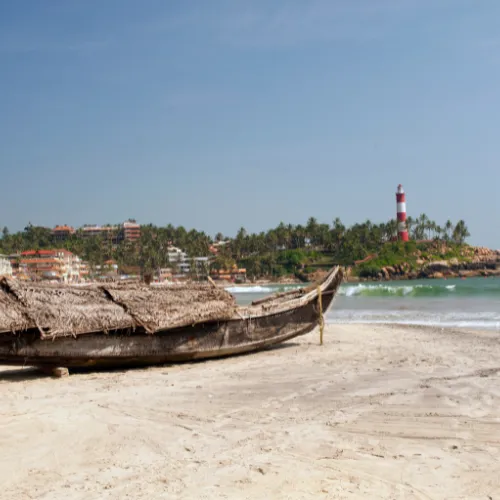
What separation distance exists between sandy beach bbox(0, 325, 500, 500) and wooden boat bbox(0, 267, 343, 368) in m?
0.41

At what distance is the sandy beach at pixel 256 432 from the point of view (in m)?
4.50

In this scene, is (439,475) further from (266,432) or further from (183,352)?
(183,352)

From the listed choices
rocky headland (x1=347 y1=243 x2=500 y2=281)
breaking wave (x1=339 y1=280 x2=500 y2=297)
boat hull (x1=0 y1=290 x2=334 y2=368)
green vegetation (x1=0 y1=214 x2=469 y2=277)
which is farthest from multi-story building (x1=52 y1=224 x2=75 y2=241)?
boat hull (x1=0 y1=290 x2=334 y2=368)

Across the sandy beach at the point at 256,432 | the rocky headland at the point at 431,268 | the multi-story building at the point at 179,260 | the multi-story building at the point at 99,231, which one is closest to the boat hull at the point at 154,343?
the sandy beach at the point at 256,432

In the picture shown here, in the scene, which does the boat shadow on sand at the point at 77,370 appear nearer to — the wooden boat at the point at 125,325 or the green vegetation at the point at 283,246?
the wooden boat at the point at 125,325

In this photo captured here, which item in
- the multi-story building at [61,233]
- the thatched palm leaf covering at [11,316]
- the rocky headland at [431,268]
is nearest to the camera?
the thatched palm leaf covering at [11,316]

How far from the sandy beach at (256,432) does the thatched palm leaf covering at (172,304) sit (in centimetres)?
87

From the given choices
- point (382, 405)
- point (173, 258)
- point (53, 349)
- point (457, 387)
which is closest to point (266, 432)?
point (382, 405)

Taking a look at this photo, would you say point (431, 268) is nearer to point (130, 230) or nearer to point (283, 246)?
point (283, 246)

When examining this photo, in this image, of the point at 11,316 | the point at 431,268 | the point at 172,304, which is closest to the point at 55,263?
the point at 431,268

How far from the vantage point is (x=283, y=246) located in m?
124

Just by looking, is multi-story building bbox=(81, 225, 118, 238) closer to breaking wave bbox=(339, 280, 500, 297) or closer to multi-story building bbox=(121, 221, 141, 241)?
multi-story building bbox=(121, 221, 141, 241)

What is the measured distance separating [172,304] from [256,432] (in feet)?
15.7

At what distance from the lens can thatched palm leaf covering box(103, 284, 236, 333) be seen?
993 cm
